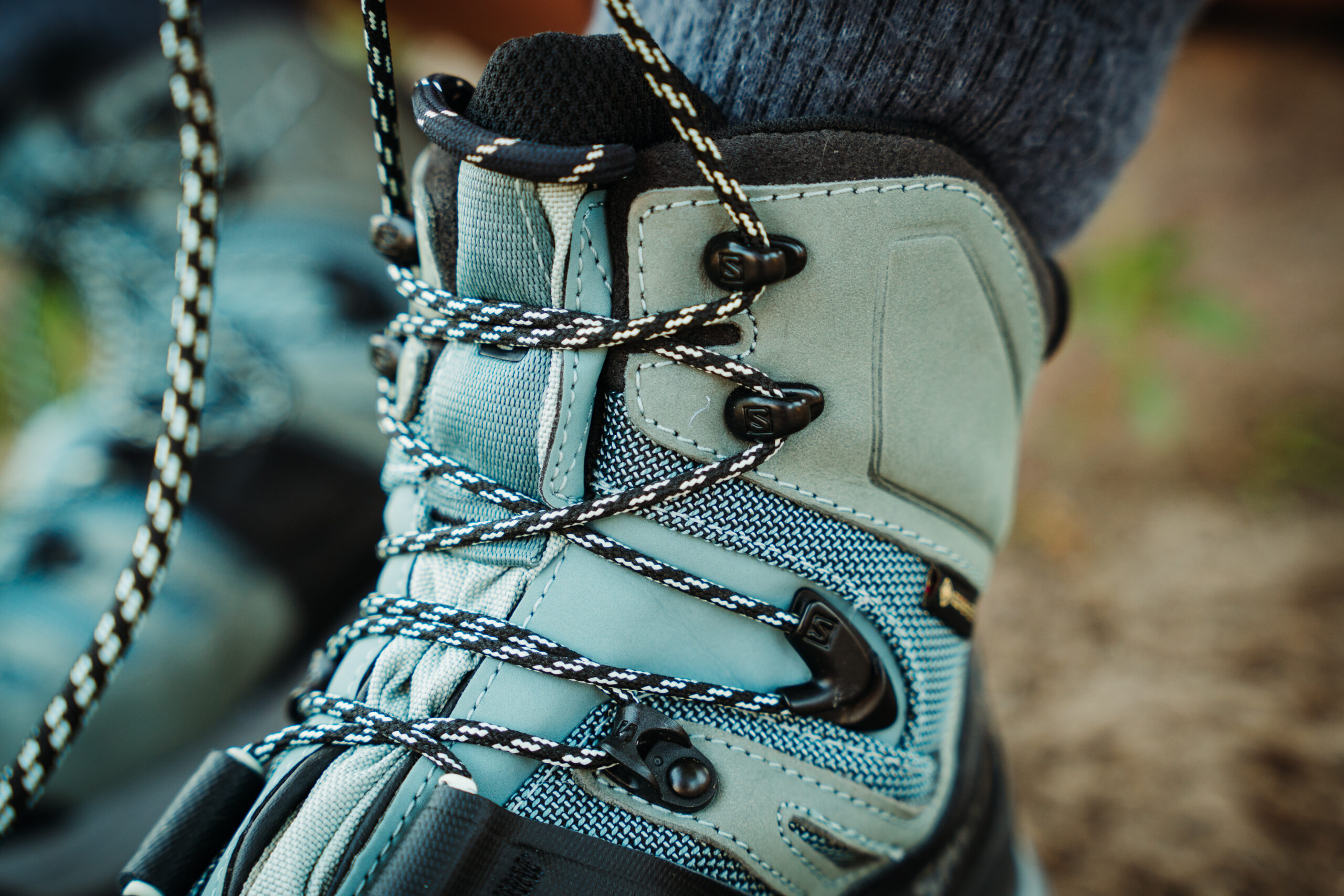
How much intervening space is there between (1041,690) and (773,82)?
87 cm

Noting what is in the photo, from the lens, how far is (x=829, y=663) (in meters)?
0.53

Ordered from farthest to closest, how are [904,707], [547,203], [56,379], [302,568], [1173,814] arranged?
[56,379], [302,568], [1173,814], [904,707], [547,203]

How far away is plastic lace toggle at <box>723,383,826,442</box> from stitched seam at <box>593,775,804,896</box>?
0.21 m

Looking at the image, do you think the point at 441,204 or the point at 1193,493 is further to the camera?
the point at 1193,493

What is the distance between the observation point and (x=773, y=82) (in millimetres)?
536

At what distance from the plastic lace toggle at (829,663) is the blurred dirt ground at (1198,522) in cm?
51

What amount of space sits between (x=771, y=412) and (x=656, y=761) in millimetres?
206

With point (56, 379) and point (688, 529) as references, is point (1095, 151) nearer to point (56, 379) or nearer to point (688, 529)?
point (688, 529)

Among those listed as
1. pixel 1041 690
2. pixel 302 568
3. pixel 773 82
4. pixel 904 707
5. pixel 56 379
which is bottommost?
pixel 56 379

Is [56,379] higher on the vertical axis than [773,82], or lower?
lower

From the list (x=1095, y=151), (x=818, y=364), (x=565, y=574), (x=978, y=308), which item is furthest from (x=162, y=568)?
(x=1095, y=151)

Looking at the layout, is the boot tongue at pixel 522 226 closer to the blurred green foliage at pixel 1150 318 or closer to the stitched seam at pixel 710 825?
the stitched seam at pixel 710 825

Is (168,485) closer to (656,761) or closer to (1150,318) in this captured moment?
(656,761)

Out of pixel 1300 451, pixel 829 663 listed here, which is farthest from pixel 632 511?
pixel 1300 451
